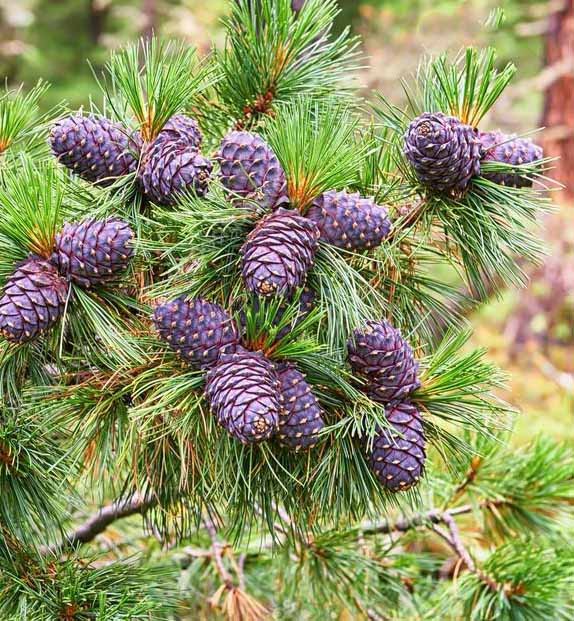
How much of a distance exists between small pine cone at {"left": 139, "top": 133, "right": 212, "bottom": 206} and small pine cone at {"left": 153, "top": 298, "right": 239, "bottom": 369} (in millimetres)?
96

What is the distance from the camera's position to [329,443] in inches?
23.7

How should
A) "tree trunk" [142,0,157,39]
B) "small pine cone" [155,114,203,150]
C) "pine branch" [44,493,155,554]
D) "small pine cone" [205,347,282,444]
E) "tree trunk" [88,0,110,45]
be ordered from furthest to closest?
"tree trunk" [88,0,110,45] < "tree trunk" [142,0,157,39] < "pine branch" [44,493,155,554] < "small pine cone" [155,114,203,150] < "small pine cone" [205,347,282,444]

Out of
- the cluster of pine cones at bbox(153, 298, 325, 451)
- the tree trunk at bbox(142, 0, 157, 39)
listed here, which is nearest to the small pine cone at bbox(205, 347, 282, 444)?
the cluster of pine cones at bbox(153, 298, 325, 451)

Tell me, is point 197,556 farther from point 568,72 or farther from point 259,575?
point 568,72

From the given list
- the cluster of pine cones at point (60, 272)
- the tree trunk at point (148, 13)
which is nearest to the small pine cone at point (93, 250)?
the cluster of pine cones at point (60, 272)

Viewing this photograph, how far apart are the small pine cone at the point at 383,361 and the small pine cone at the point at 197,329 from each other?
93 mm

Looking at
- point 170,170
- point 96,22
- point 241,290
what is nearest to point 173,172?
point 170,170

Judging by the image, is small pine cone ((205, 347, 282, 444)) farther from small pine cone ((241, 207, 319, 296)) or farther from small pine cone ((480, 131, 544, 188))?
small pine cone ((480, 131, 544, 188))

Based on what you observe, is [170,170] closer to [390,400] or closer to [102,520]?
[390,400]

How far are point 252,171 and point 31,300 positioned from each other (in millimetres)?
178

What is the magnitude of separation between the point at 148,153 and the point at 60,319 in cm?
15

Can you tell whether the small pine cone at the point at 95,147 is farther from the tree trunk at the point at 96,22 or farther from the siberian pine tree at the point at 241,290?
the tree trunk at the point at 96,22

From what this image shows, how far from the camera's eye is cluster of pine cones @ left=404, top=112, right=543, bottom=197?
0.56m

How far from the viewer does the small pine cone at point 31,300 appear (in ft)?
1.67
